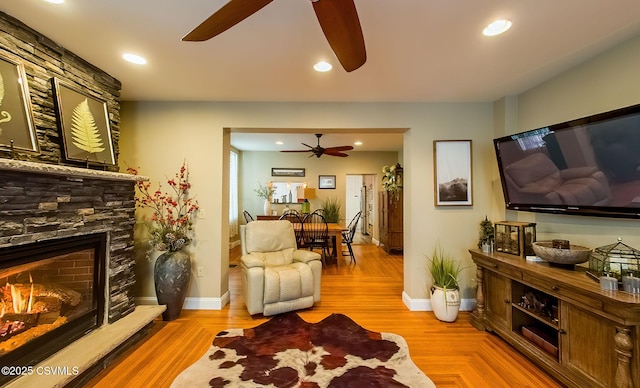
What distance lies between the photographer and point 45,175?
1.83 m

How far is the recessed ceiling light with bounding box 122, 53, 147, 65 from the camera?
223 cm

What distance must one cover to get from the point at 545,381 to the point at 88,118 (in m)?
4.13

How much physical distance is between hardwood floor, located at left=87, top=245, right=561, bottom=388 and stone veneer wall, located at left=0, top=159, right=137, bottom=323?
53 cm

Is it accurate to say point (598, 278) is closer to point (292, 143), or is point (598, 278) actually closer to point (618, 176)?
point (618, 176)

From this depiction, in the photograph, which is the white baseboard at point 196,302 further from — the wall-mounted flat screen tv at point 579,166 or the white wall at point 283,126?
the wall-mounted flat screen tv at point 579,166

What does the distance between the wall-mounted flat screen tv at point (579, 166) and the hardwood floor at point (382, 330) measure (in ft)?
4.36

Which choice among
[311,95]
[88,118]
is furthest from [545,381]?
[88,118]

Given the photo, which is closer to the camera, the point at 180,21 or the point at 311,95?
the point at 180,21

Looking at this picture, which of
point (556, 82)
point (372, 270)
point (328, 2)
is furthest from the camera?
point (372, 270)

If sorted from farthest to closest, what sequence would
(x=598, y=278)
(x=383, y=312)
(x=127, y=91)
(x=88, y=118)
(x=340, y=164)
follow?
(x=340, y=164), (x=383, y=312), (x=127, y=91), (x=88, y=118), (x=598, y=278)

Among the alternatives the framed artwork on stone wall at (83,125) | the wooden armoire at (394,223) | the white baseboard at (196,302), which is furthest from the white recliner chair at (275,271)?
the wooden armoire at (394,223)

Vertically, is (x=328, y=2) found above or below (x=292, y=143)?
below

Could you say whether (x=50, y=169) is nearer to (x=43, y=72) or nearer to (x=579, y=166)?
(x=43, y=72)

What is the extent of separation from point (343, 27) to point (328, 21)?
0.08m
